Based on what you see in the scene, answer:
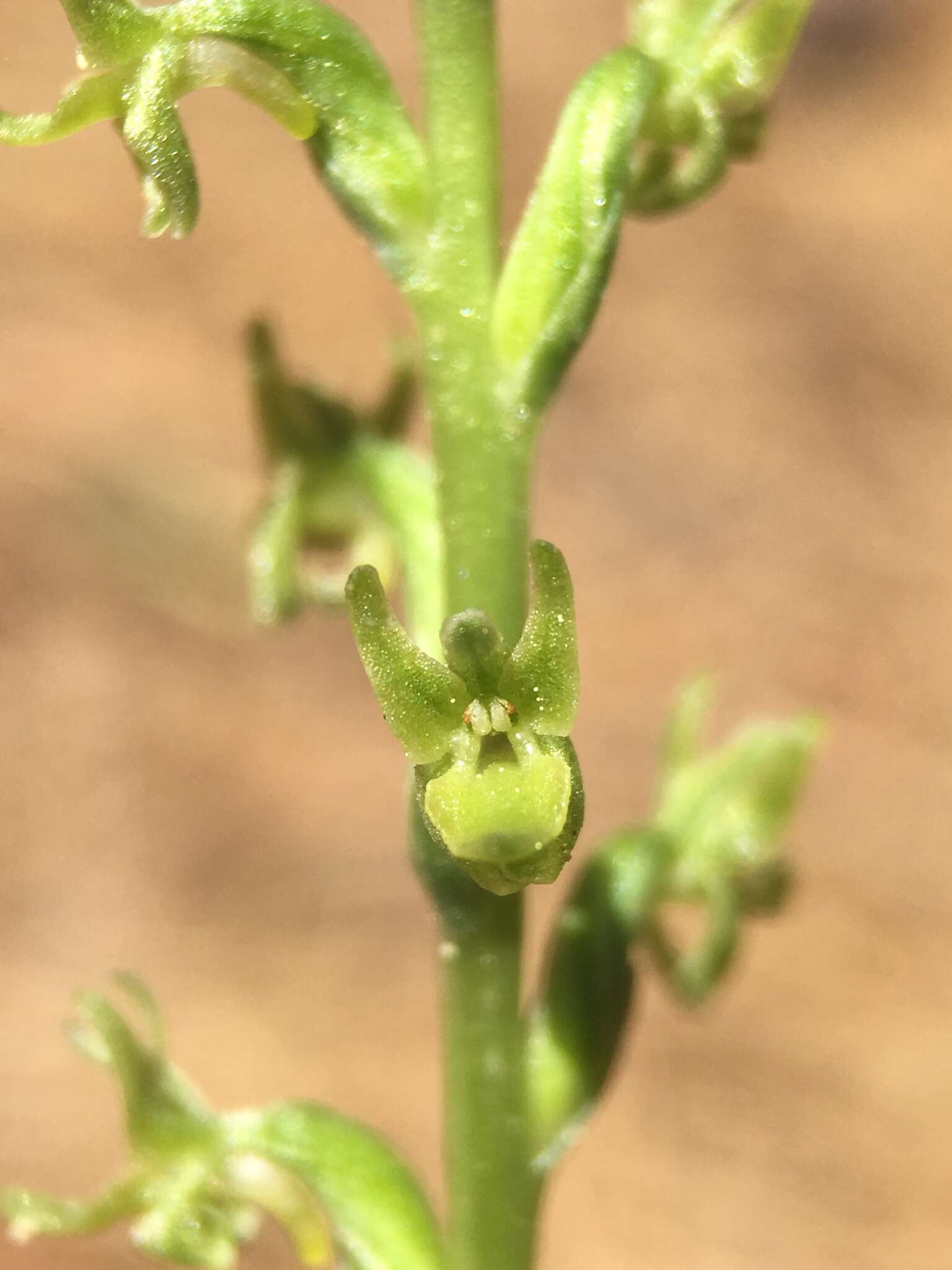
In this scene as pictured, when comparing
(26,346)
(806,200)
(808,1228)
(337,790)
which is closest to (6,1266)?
(337,790)

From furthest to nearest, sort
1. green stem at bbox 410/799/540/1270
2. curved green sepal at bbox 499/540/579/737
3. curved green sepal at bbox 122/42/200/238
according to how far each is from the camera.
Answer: green stem at bbox 410/799/540/1270 → curved green sepal at bbox 122/42/200/238 → curved green sepal at bbox 499/540/579/737

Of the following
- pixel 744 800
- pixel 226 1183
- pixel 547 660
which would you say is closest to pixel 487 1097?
pixel 226 1183

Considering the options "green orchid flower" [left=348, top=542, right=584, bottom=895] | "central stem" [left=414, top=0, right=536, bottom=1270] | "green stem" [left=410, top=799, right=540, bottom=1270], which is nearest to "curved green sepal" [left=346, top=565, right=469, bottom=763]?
"green orchid flower" [left=348, top=542, right=584, bottom=895]

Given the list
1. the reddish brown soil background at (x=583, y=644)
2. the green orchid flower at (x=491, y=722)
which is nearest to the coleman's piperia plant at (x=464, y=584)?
the green orchid flower at (x=491, y=722)

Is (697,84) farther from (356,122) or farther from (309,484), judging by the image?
(309,484)

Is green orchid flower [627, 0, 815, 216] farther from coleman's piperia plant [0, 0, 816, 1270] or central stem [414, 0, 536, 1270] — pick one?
central stem [414, 0, 536, 1270]

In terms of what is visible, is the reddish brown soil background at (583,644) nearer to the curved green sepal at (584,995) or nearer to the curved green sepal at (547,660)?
the curved green sepal at (584,995)

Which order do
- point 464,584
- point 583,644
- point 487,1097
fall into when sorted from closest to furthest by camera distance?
1. point 464,584
2. point 487,1097
3. point 583,644
